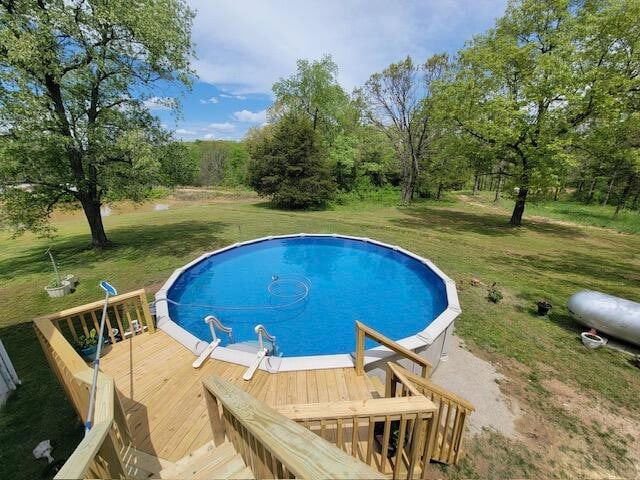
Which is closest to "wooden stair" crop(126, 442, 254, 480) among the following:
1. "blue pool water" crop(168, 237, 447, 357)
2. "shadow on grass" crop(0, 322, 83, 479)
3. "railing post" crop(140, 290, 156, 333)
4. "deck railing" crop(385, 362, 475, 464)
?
"shadow on grass" crop(0, 322, 83, 479)

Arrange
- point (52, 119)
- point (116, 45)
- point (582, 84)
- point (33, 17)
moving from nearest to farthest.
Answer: point (33, 17) < point (52, 119) < point (116, 45) < point (582, 84)

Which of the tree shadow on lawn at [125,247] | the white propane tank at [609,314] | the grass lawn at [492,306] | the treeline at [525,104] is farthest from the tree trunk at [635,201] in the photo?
the tree shadow on lawn at [125,247]

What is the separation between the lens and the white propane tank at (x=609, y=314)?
198 inches

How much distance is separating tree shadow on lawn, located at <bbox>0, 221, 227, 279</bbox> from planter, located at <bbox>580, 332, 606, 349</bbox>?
11531mm

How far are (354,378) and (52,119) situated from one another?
→ 423 inches

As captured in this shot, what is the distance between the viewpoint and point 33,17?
7.23 metres

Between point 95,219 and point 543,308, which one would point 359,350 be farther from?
point 95,219

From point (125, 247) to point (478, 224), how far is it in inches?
750

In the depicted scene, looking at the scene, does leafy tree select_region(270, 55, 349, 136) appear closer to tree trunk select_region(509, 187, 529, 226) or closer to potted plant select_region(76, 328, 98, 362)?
tree trunk select_region(509, 187, 529, 226)

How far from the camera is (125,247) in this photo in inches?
427

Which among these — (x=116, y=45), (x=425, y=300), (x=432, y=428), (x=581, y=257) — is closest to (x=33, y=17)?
(x=116, y=45)

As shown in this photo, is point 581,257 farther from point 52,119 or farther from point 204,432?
point 52,119

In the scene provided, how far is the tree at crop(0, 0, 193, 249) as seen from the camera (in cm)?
720

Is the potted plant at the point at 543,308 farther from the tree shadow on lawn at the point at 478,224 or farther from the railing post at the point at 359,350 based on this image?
the tree shadow on lawn at the point at 478,224
